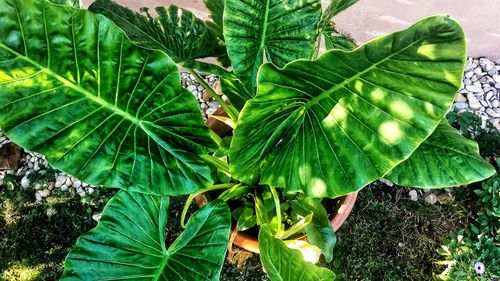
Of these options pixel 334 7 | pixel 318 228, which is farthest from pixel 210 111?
pixel 334 7

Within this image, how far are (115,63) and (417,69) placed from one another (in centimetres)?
59

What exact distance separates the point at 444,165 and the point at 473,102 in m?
1.07

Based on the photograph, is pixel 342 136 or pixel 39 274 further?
pixel 39 274

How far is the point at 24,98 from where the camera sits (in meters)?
1.05

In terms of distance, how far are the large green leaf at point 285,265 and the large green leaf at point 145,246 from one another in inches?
3.9

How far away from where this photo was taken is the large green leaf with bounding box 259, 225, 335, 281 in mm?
1181

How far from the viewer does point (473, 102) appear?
7.23ft

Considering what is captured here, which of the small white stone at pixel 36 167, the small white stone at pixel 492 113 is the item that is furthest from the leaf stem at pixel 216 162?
the small white stone at pixel 492 113

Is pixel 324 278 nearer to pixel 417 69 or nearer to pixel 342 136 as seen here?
pixel 342 136

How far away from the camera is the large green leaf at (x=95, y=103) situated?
1.00 meters

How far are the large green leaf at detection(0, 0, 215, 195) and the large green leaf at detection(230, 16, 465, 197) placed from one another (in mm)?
Answer: 143

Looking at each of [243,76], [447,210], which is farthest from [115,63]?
[447,210]

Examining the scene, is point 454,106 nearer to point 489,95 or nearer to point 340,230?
point 489,95

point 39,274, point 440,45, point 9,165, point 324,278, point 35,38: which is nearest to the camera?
point 440,45
